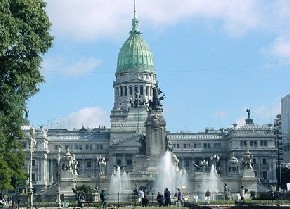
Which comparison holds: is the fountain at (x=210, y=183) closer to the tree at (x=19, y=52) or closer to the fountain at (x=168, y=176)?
the fountain at (x=168, y=176)

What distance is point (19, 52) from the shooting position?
4697 centimetres

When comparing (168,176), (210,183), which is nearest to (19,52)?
(168,176)

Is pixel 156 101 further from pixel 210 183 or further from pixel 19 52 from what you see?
pixel 19 52

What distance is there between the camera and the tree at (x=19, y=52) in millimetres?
43562

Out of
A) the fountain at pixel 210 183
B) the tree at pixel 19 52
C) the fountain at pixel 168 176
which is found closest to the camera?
the tree at pixel 19 52

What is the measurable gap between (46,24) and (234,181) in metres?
73.0

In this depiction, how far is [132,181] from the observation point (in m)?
110

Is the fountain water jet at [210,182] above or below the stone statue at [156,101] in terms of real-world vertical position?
below

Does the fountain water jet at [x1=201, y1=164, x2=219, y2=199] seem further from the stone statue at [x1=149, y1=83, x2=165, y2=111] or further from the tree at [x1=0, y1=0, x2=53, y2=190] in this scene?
the tree at [x1=0, y1=0, x2=53, y2=190]

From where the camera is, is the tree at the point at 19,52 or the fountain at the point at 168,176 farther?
the fountain at the point at 168,176

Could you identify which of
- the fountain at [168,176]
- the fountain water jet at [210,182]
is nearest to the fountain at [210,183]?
the fountain water jet at [210,182]

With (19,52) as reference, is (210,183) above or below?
below

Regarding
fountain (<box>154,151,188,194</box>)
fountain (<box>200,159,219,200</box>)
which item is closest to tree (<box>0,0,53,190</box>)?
fountain (<box>154,151,188,194</box>)

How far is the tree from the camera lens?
143 ft
